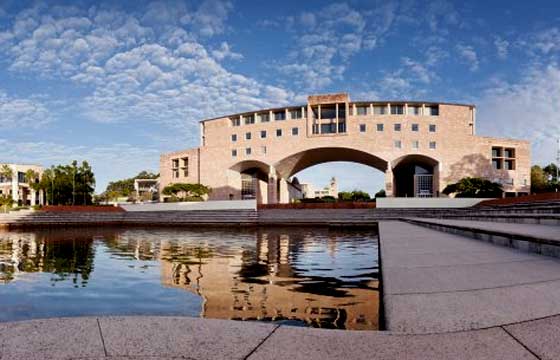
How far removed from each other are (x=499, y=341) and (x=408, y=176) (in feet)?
221

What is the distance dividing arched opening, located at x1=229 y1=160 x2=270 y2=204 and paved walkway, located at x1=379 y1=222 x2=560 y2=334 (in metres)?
57.2

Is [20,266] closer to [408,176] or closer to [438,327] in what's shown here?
[438,327]

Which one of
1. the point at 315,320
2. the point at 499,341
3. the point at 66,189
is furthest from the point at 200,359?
the point at 66,189

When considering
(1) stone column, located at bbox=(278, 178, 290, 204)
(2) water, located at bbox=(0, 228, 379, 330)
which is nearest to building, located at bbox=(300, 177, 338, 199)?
(1) stone column, located at bbox=(278, 178, 290, 204)

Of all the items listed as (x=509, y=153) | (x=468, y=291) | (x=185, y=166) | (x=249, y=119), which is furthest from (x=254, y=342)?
(x=185, y=166)

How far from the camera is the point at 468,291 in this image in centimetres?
379

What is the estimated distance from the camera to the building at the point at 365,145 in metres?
55.8

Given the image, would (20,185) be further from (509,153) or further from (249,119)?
(509,153)

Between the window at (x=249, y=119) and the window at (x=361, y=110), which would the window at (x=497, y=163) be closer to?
the window at (x=361, y=110)

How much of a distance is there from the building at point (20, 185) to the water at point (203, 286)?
90.4 metres

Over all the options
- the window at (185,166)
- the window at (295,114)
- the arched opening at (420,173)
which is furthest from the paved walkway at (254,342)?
the window at (185,166)

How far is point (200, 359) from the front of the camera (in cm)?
236

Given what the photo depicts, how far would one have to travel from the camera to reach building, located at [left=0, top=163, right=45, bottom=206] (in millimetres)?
87762

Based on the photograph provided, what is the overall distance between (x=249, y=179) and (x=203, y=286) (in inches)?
2464
